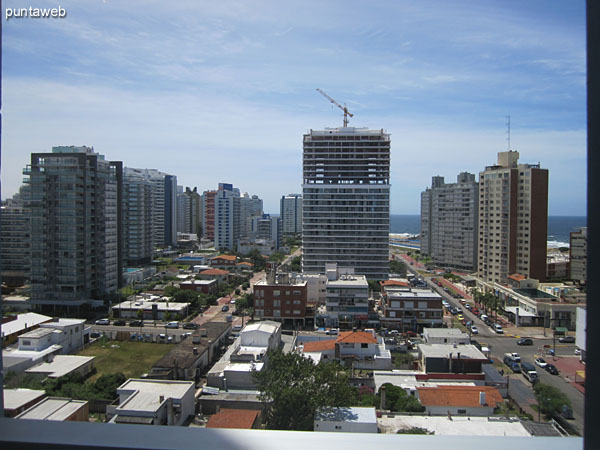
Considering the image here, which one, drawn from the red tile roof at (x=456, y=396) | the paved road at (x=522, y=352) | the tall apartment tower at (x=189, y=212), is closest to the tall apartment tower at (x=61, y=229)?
the red tile roof at (x=456, y=396)

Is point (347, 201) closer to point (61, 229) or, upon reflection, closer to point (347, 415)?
point (61, 229)

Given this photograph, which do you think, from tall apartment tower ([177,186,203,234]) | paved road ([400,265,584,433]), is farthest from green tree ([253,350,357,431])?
tall apartment tower ([177,186,203,234])

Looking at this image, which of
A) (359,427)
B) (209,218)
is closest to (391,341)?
(359,427)

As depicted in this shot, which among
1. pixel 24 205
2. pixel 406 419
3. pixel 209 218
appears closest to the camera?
pixel 406 419

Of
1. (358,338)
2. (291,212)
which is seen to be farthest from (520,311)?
(291,212)

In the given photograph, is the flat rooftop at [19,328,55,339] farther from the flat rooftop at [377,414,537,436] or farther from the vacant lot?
the flat rooftop at [377,414,537,436]

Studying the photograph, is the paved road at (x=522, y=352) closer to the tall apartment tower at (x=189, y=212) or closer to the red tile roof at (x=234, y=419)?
the red tile roof at (x=234, y=419)

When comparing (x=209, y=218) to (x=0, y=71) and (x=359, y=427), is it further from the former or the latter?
(x=0, y=71)

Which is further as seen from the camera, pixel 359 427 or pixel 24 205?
pixel 24 205
